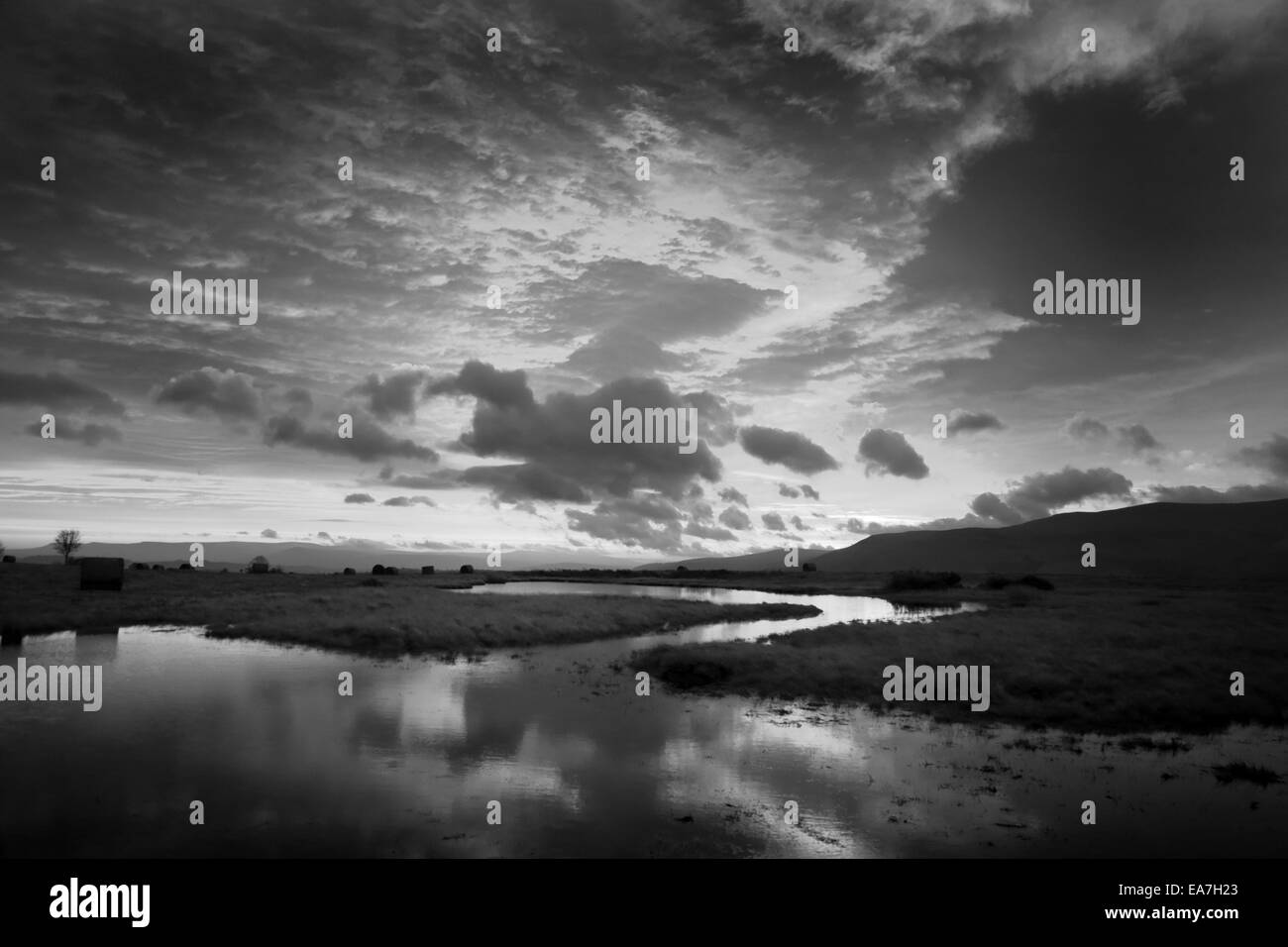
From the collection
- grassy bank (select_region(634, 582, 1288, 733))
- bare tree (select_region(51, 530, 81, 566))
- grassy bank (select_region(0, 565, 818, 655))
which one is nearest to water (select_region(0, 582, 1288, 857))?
grassy bank (select_region(634, 582, 1288, 733))

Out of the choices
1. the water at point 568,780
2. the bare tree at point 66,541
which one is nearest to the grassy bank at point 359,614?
the water at point 568,780

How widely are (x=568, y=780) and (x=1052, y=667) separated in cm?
2727

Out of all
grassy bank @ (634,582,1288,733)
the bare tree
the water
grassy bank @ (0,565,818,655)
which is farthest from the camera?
the bare tree

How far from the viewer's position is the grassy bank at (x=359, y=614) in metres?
44.0

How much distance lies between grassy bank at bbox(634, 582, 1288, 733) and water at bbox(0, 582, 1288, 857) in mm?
2574

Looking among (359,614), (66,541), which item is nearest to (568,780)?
(359,614)

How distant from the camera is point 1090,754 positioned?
21531mm

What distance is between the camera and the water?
14508 millimetres

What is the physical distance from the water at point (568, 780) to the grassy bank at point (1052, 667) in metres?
2.57

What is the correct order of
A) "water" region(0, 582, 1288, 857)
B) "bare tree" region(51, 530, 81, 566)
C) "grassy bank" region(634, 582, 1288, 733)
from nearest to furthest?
"water" region(0, 582, 1288, 857)
"grassy bank" region(634, 582, 1288, 733)
"bare tree" region(51, 530, 81, 566)

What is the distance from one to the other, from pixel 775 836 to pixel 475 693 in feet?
60.0

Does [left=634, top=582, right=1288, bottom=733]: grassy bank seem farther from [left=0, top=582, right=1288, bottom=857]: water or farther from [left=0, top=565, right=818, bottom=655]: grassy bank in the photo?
[left=0, top=565, right=818, bottom=655]: grassy bank
